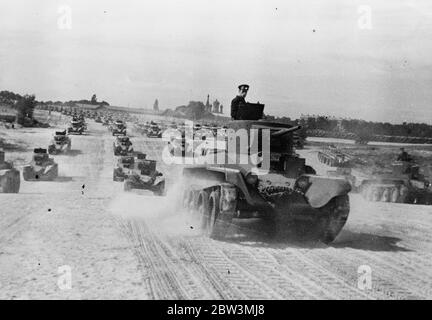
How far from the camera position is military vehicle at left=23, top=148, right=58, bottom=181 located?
24.4 meters

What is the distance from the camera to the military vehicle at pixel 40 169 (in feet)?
79.9

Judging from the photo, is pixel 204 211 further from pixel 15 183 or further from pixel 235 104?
pixel 15 183

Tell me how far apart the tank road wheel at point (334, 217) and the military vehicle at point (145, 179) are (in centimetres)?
961

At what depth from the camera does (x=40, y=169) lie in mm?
24703

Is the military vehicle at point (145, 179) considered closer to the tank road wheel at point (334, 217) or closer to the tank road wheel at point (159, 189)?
the tank road wheel at point (159, 189)

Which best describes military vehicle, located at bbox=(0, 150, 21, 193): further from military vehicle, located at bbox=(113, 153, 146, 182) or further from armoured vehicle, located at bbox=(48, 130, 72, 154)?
armoured vehicle, located at bbox=(48, 130, 72, 154)

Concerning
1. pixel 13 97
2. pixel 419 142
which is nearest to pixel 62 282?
pixel 419 142

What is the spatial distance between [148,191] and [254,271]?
13.8m

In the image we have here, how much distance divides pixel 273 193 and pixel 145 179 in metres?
9.56

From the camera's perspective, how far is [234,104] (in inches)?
544

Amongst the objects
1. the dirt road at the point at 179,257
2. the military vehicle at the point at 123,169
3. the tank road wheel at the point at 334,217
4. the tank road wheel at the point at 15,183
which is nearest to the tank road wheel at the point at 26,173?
the military vehicle at the point at 123,169

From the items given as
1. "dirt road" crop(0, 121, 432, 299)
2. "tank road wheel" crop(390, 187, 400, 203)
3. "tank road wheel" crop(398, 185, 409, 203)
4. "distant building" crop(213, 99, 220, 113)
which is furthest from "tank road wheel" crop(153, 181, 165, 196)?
"tank road wheel" crop(398, 185, 409, 203)
